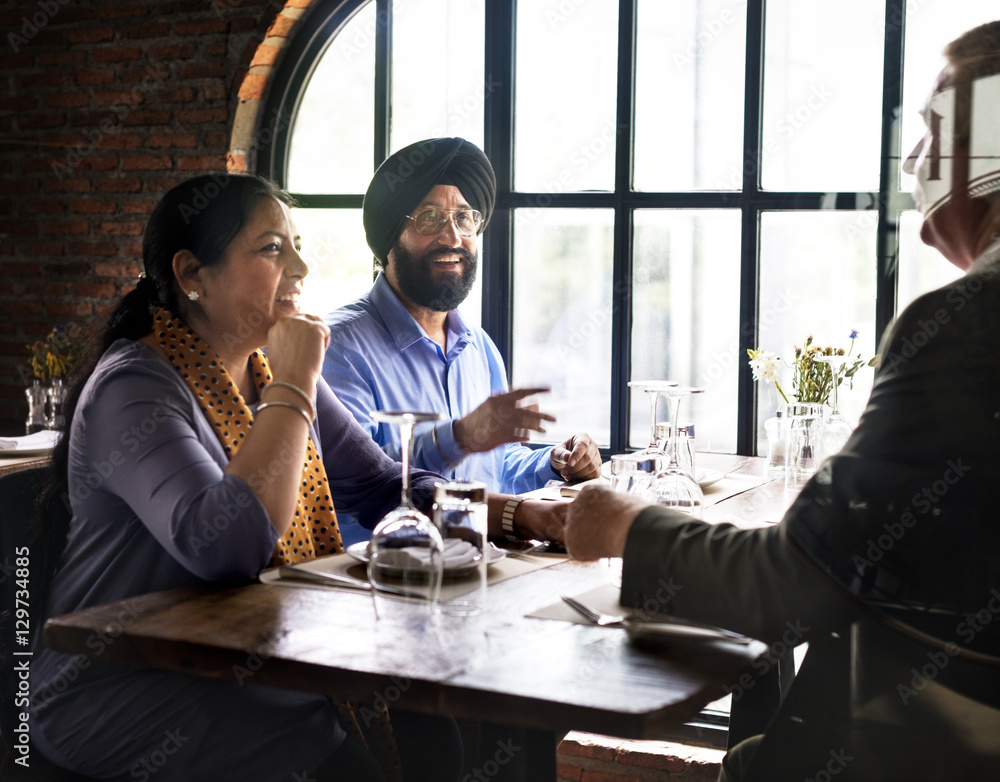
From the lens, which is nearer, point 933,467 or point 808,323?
point 933,467

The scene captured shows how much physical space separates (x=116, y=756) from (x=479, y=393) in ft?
5.47

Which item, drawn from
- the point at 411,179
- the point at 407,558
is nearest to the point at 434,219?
the point at 411,179

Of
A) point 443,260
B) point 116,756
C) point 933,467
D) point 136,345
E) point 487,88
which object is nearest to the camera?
point 933,467

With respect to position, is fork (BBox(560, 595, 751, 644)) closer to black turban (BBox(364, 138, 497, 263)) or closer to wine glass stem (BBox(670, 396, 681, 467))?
wine glass stem (BBox(670, 396, 681, 467))

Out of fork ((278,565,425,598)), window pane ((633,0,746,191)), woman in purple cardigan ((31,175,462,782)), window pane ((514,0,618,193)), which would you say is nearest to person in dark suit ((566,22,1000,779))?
fork ((278,565,425,598))

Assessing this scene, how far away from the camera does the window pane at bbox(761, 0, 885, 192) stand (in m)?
3.61

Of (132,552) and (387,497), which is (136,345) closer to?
(132,552)

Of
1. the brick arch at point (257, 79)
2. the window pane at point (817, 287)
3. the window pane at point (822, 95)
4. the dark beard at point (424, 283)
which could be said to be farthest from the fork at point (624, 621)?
the brick arch at point (257, 79)

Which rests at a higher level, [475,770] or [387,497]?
[387,497]

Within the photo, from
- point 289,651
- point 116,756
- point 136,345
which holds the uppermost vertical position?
point 136,345

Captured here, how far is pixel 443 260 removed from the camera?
9.28 ft

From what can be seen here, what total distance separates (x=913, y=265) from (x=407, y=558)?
2.88 m

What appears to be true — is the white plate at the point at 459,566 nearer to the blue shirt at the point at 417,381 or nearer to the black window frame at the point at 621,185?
the blue shirt at the point at 417,381

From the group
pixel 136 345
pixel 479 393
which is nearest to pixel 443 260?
pixel 479 393
